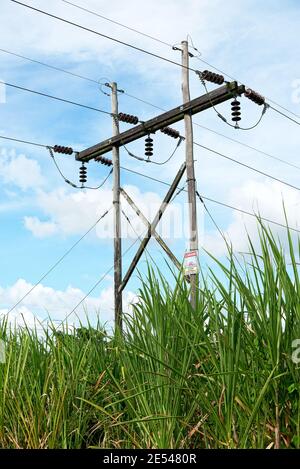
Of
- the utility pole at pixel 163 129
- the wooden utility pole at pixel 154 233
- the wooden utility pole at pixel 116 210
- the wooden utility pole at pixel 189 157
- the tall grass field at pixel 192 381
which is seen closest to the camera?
the tall grass field at pixel 192 381

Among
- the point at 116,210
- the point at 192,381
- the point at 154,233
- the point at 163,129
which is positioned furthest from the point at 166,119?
the point at 192,381

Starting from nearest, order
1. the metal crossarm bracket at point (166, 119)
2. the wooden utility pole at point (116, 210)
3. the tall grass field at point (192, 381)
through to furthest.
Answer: the tall grass field at point (192, 381) → the metal crossarm bracket at point (166, 119) → the wooden utility pole at point (116, 210)

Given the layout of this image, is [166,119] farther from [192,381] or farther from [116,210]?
[192,381]

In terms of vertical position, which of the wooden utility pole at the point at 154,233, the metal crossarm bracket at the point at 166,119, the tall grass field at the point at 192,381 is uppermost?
the metal crossarm bracket at the point at 166,119

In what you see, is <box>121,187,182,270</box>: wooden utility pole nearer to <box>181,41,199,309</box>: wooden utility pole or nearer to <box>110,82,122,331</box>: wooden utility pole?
<box>110,82,122,331</box>: wooden utility pole

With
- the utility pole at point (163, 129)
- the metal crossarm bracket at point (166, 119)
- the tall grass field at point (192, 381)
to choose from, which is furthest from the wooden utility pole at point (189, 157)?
the tall grass field at point (192, 381)

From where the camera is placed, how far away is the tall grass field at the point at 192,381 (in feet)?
10.2

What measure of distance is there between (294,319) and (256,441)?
1.84 feet

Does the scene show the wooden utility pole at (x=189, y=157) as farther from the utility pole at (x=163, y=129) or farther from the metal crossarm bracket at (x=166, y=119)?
the metal crossarm bracket at (x=166, y=119)

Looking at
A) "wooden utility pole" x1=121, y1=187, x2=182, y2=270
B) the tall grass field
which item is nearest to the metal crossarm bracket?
"wooden utility pole" x1=121, y1=187, x2=182, y2=270

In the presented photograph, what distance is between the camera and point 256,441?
3.14 metres
